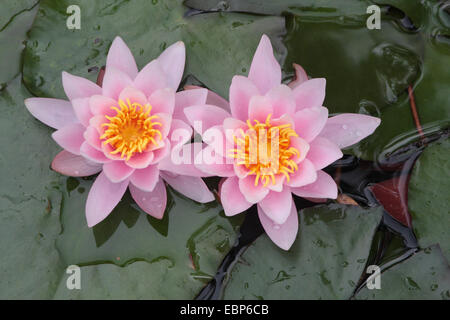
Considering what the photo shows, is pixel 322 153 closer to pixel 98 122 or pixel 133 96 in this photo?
pixel 133 96

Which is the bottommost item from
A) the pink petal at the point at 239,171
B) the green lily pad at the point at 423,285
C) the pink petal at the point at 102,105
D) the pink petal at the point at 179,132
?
the green lily pad at the point at 423,285

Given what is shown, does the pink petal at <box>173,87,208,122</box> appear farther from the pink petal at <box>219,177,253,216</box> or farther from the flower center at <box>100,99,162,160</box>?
the pink petal at <box>219,177,253,216</box>

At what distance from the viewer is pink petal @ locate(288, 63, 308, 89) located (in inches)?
88.0

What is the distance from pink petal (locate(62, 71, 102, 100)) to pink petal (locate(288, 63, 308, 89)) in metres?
1.05

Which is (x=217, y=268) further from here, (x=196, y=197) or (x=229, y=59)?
(x=229, y=59)

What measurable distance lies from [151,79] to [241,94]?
0.47 m

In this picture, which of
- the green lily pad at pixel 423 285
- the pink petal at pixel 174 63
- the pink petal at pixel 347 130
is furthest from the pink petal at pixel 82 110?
the green lily pad at pixel 423 285

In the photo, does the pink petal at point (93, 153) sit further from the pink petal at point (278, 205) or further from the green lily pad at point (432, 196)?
the green lily pad at point (432, 196)

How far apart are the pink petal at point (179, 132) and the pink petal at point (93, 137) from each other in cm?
35

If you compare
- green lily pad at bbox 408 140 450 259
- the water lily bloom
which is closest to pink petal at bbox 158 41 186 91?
the water lily bloom

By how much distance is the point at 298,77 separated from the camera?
2250 millimetres

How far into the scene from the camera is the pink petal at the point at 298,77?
88.0 inches

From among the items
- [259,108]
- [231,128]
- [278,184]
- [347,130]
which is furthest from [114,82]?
[347,130]
